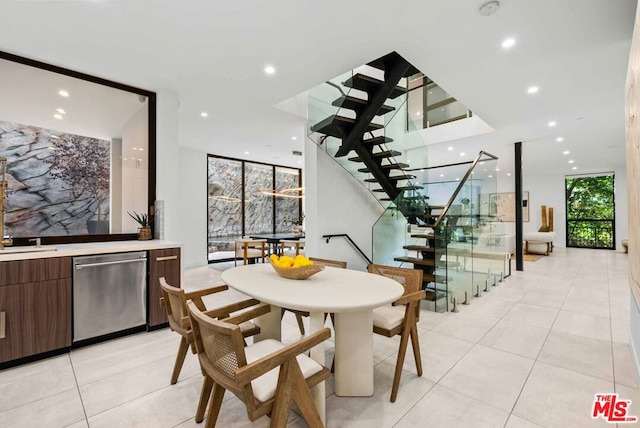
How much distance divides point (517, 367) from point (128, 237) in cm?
436

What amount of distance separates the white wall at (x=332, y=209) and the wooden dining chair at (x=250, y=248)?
1.77 metres

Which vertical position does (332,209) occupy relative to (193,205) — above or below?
below

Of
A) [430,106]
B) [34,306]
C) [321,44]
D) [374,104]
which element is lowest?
[34,306]

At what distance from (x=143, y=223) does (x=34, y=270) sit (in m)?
1.27

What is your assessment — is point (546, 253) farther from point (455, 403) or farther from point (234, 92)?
point (234, 92)

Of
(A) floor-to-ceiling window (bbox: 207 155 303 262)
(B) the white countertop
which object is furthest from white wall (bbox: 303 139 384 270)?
(A) floor-to-ceiling window (bbox: 207 155 303 262)

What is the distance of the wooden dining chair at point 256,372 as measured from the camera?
125 centimetres

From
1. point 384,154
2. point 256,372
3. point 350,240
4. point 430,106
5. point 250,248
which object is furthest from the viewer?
point 430,106

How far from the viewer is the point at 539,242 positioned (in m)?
9.23

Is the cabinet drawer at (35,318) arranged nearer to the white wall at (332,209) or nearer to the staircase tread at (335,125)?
the white wall at (332,209)

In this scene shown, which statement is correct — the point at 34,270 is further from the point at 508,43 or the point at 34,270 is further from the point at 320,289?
the point at 508,43

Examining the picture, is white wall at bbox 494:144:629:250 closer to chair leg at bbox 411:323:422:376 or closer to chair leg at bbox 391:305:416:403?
chair leg at bbox 411:323:422:376

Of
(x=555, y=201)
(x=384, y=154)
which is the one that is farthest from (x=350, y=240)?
(x=555, y=201)

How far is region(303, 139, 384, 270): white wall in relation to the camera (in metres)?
5.01
